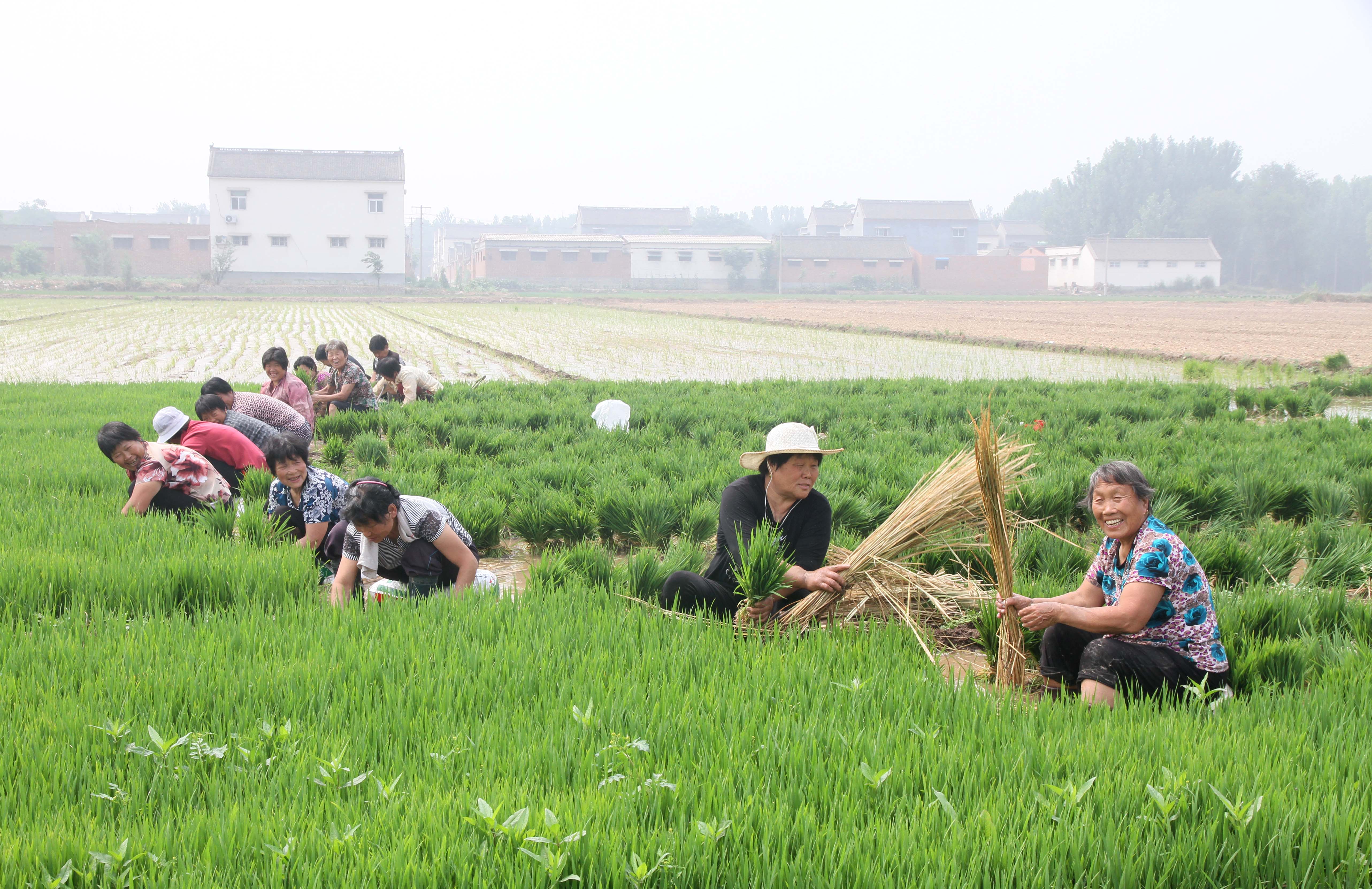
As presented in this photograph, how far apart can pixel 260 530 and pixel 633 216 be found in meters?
Answer: 77.7

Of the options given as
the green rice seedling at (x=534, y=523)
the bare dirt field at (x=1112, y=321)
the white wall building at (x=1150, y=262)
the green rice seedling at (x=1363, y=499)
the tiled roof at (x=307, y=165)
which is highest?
the tiled roof at (x=307, y=165)

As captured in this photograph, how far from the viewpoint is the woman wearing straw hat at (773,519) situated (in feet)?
12.0

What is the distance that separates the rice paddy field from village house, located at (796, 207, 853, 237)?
8141 centimetres

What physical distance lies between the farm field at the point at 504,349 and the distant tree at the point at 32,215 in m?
74.1

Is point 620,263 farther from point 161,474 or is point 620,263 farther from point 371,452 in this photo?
point 161,474

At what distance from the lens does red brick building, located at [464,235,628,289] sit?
59406 mm

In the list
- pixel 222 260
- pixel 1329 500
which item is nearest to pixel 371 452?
pixel 1329 500

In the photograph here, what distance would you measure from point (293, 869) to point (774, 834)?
0.93 meters

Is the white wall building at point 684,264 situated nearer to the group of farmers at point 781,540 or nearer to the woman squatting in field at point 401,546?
the group of farmers at point 781,540

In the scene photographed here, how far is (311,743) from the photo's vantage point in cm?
226

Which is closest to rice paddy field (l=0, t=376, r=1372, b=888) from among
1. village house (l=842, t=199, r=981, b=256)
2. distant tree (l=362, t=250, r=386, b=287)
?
distant tree (l=362, t=250, r=386, b=287)

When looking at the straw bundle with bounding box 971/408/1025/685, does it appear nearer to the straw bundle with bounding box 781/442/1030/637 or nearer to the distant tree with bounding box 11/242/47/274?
the straw bundle with bounding box 781/442/1030/637

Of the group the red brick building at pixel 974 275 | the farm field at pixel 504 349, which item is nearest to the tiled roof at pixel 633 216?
the red brick building at pixel 974 275

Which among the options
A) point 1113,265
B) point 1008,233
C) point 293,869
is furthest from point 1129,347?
point 1008,233
